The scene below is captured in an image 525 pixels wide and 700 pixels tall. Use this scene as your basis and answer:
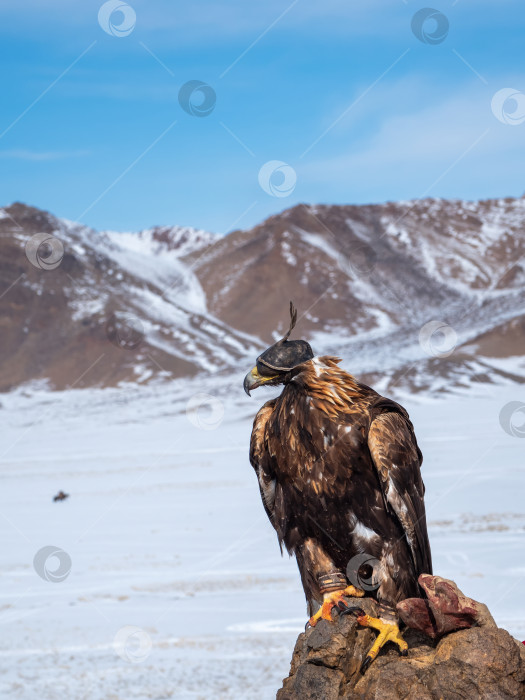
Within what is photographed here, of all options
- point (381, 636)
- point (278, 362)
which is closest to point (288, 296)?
point (278, 362)

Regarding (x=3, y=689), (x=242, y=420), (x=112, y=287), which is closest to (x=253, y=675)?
(x=3, y=689)

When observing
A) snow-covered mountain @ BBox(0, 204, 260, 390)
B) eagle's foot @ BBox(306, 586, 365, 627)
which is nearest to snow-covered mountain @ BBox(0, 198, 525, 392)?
snow-covered mountain @ BBox(0, 204, 260, 390)

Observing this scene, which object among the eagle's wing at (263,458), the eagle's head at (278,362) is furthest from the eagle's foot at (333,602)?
the eagle's head at (278,362)

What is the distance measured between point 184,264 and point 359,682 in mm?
127898

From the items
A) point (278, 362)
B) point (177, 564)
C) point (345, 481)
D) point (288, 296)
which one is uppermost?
point (288, 296)

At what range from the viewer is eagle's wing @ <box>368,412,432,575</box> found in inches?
177

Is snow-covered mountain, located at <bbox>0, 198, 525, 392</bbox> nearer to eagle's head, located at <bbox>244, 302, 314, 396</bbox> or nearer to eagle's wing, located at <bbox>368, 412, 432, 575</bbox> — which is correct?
eagle's wing, located at <bbox>368, 412, 432, 575</bbox>

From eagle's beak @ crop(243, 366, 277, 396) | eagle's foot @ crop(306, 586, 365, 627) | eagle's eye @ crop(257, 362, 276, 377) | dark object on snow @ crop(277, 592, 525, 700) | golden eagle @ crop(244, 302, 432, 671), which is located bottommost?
dark object on snow @ crop(277, 592, 525, 700)

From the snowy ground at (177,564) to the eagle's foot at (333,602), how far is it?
6.56 m

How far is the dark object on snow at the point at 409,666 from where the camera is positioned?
405cm

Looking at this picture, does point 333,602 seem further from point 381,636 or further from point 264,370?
point 264,370

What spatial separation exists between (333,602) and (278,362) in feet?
4.31

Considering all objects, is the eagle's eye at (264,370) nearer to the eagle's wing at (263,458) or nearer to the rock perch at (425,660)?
the eagle's wing at (263,458)

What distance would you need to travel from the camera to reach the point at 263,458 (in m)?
4.85
